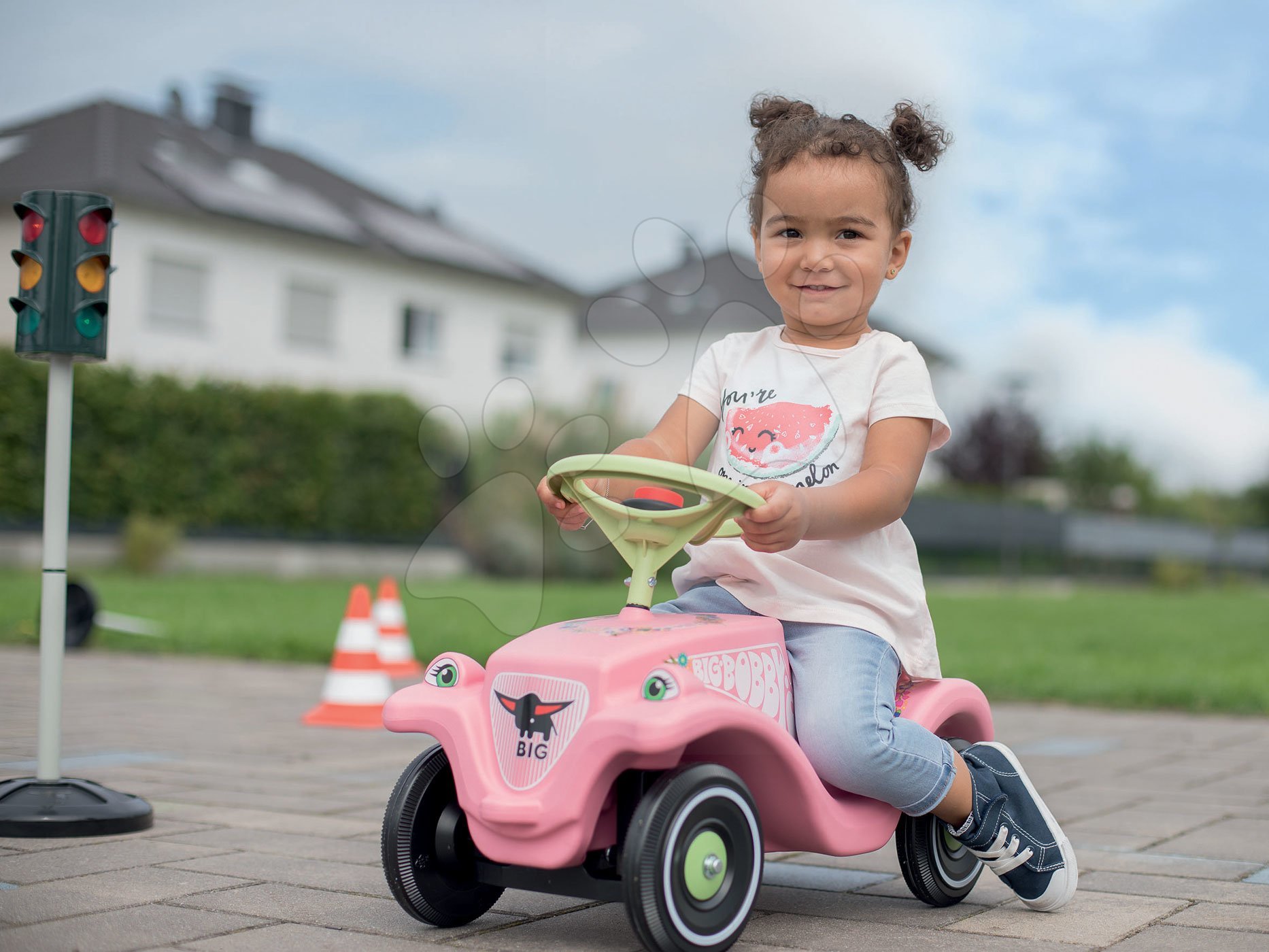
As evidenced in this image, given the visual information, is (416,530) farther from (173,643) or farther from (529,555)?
(173,643)

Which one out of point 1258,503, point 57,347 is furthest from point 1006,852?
point 1258,503

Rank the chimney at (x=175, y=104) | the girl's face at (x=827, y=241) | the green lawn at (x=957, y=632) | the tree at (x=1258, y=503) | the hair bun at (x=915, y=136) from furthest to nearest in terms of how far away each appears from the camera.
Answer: the tree at (x=1258, y=503)
the chimney at (x=175, y=104)
the green lawn at (x=957, y=632)
the hair bun at (x=915, y=136)
the girl's face at (x=827, y=241)

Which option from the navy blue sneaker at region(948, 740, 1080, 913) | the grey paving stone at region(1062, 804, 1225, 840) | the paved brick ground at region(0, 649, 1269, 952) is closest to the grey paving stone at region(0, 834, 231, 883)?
the paved brick ground at region(0, 649, 1269, 952)

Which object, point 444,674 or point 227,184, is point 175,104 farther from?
point 444,674

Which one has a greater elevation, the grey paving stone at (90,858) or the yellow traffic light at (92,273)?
the yellow traffic light at (92,273)

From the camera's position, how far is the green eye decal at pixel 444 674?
2.71 m

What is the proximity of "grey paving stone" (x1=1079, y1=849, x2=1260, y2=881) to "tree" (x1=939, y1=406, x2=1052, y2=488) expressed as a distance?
48.1 m

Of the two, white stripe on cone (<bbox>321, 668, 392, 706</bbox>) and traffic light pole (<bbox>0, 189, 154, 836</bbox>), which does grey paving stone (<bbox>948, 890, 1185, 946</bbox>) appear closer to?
traffic light pole (<bbox>0, 189, 154, 836</bbox>)

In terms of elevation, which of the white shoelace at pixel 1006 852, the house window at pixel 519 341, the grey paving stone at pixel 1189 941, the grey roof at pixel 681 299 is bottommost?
the grey paving stone at pixel 1189 941

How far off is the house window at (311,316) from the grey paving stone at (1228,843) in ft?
74.7

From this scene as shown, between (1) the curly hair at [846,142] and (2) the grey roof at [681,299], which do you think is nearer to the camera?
(2) the grey roof at [681,299]

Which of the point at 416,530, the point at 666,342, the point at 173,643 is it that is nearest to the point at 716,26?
the point at 666,342

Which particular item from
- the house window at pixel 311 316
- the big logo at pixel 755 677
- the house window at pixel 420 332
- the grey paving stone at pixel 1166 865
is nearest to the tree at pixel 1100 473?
the house window at pixel 420 332

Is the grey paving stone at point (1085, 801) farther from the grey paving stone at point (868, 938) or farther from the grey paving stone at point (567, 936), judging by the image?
the grey paving stone at point (567, 936)
